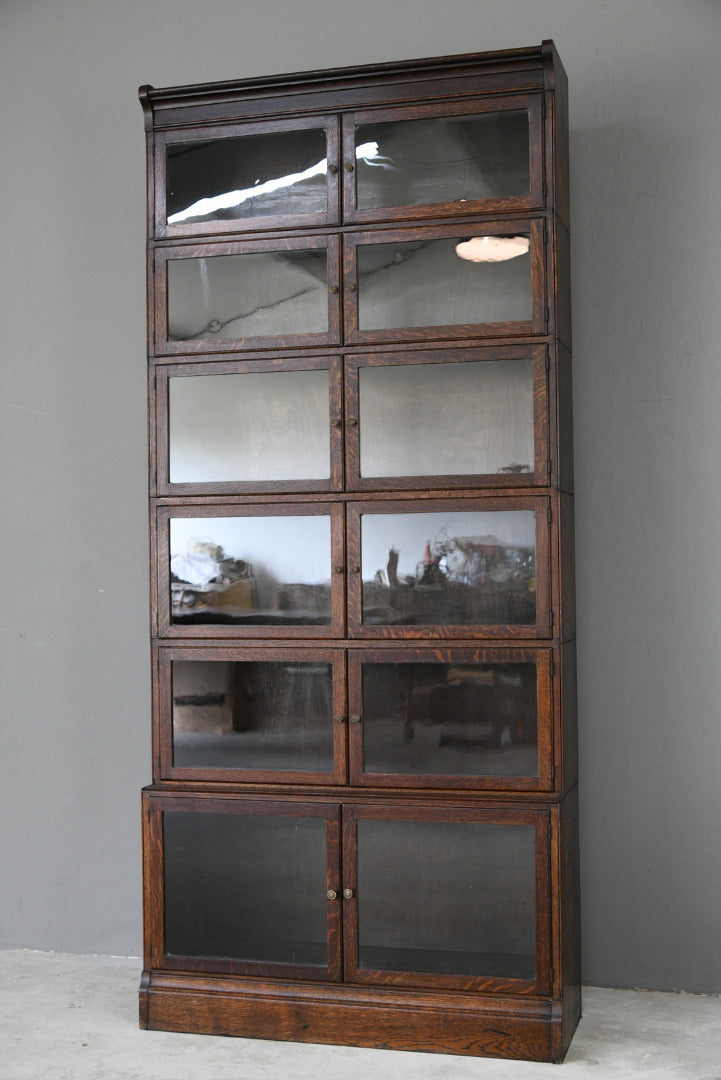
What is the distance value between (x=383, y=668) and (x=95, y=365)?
55.6 inches

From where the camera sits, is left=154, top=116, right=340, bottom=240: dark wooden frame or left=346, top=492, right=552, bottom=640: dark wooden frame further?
left=154, top=116, right=340, bottom=240: dark wooden frame

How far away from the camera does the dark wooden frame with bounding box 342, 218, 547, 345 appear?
9.23 feet

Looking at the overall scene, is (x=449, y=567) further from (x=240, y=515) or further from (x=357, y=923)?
(x=357, y=923)

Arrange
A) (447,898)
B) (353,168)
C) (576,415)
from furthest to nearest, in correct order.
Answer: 1. (576,415)
2. (353,168)
3. (447,898)

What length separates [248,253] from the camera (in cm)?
299

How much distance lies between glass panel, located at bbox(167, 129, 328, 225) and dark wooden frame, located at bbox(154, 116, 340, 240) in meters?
0.01

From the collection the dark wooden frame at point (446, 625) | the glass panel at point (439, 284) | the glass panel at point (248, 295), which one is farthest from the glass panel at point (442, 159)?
the dark wooden frame at point (446, 625)

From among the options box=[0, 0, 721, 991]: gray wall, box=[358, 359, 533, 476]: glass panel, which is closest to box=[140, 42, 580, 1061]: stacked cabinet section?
box=[358, 359, 533, 476]: glass panel

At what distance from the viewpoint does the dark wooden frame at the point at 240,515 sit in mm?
2910

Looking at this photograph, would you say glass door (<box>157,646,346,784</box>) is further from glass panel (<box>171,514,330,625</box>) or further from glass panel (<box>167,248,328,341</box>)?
glass panel (<box>167,248,328,341</box>)

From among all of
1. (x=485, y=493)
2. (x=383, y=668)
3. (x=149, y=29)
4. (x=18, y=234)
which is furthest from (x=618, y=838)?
(x=149, y=29)

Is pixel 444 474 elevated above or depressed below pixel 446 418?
below

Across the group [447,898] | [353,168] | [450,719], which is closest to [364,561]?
[450,719]

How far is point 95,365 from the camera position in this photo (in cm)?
357
